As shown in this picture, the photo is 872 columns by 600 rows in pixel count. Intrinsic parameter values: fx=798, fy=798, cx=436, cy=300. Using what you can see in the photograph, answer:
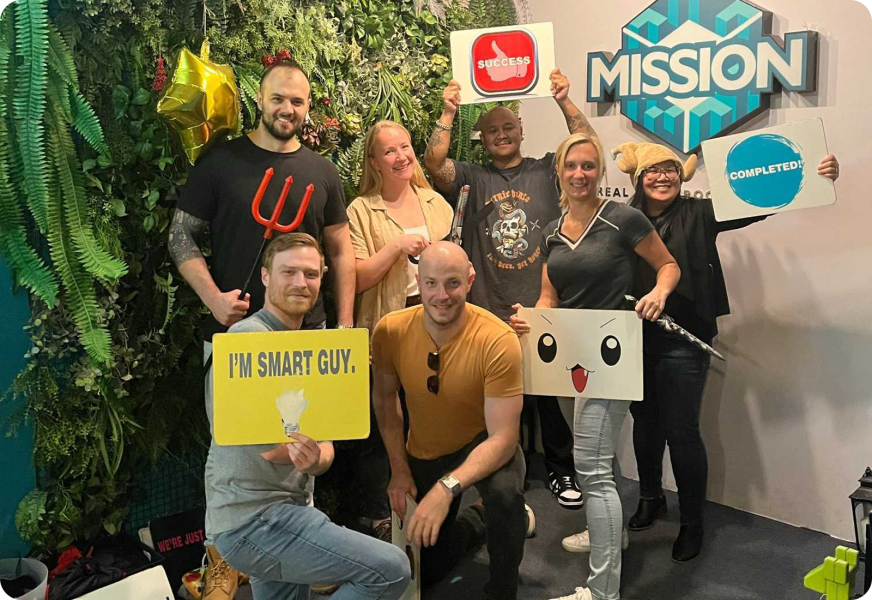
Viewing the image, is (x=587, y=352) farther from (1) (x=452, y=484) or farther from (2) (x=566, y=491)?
(2) (x=566, y=491)

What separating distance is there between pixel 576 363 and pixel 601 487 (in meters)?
0.44

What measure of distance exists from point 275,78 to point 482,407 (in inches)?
50.3

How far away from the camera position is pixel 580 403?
2775 mm

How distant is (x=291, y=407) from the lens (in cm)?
221

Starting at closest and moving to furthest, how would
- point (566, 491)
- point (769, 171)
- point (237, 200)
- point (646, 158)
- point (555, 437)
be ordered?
point (237, 200) → point (769, 171) → point (646, 158) → point (566, 491) → point (555, 437)

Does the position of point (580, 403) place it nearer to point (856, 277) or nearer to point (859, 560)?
point (859, 560)

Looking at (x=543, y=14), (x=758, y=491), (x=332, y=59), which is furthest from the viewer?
(x=543, y=14)

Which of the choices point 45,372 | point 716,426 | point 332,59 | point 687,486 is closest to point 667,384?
point 687,486

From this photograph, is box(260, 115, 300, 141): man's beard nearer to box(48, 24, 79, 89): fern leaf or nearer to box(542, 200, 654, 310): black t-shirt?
box(48, 24, 79, 89): fern leaf

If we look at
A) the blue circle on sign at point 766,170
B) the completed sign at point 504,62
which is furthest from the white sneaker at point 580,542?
the completed sign at point 504,62

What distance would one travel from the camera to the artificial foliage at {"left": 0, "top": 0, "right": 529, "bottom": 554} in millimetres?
2451

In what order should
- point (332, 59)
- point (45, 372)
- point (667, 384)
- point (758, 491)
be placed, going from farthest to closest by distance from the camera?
point (758, 491) → point (332, 59) → point (667, 384) → point (45, 372)

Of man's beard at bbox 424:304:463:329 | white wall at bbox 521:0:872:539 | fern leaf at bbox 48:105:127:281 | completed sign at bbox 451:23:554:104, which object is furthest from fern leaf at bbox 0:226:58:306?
white wall at bbox 521:0:872:539

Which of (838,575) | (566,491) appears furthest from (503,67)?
(838,575)
